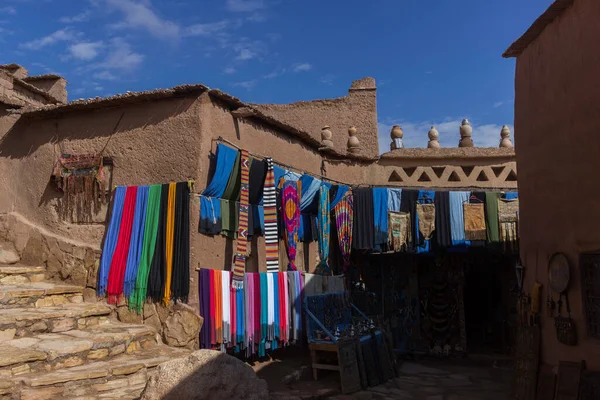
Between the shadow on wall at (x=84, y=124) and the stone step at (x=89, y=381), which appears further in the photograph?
the shadow on wall at (x=84, y=124)

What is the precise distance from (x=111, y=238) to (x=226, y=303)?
6.26 ft

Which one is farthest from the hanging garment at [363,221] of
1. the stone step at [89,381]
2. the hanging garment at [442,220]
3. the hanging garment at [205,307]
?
the stone step at [89,381]

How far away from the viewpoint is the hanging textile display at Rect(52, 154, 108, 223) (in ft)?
25.3

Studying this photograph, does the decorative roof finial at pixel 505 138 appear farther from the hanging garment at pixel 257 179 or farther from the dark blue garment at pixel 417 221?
the hanging garment at pixel 257 179

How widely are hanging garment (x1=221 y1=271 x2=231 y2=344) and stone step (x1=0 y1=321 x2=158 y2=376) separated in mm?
921

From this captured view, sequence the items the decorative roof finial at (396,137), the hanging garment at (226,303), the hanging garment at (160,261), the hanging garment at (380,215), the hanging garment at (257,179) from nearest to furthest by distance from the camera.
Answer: the hanging garment at (160,261)
the hanging garment at (226,303)
the hanging garment at (257,179)
the hanging garment at (380,215)
the decorative roof finial at (396,137)

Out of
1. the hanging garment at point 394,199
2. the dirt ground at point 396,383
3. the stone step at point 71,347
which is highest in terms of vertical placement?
the hanging garment at point 394,199

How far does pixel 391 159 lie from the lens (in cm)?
1186

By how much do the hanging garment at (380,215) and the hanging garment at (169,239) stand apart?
15.5ft

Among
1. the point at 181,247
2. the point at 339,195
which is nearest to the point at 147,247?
the point at 181,247

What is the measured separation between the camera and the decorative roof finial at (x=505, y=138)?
12719mm

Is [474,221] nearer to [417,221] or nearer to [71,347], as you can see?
[417,221]

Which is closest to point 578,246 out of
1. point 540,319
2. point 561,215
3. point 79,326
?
point 561,215

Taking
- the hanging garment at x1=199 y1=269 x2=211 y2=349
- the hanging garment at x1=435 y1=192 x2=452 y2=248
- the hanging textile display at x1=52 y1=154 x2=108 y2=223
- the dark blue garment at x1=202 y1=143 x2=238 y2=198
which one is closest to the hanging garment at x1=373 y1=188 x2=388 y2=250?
the hanging garment at x1=435 y1=192 x2=452 y2=248
